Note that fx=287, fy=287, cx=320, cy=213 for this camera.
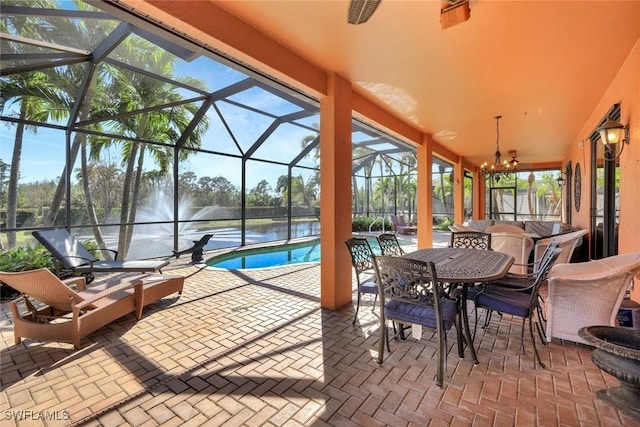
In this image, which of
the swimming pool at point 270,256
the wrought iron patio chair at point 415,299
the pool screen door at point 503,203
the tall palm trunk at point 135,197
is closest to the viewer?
the wrought iron patio chair at point 415,299

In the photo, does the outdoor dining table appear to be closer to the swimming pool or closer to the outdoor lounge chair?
the outdoor lounge chair

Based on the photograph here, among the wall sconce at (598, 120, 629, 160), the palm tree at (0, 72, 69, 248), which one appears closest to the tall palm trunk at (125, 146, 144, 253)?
the palm tree at (0, 72, 69, 248)

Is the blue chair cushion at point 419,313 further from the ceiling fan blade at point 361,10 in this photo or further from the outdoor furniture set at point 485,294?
the ceiling fan blade at point 361,10

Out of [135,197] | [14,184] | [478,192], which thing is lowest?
[135,197]

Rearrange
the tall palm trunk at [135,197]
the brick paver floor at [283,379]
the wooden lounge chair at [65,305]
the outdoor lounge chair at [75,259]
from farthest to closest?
1. the tall palm trunk at [135,197]
2. the outdoor lounge chair at [75,259]
3. the wooden lounge chair at [65,305]
4. the brick paver floor at [283,379]

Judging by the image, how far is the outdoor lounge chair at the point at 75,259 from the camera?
427cm

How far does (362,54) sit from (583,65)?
2.58 metres

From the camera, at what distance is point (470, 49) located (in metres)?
2.95

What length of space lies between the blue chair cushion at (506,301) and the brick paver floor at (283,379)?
1.37 ft

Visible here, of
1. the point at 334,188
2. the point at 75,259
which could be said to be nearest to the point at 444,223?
the point at 334,188

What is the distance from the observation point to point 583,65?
3.30 metres

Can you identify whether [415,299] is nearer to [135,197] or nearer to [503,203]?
[135,197]

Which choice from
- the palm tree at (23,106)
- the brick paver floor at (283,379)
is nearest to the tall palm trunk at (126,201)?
the palm tree at (23,106)

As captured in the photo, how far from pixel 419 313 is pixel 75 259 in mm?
5025
